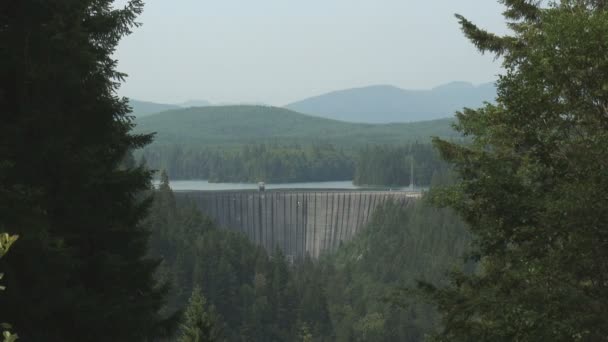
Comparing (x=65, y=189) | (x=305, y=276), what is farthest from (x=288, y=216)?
(x=65, y=189)

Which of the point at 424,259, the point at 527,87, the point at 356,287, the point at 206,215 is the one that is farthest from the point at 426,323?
the point at 527,87

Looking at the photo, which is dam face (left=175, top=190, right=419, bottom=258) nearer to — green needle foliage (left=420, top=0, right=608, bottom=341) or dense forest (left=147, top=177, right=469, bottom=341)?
dense forest (left=147, top=177, right=469, bottom=341)

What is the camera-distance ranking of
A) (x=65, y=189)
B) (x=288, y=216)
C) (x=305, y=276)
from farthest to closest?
(x=288, y=216), (x=305, y=276), (x=65, y=189)

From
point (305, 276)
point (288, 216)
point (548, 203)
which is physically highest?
point (548, 203)

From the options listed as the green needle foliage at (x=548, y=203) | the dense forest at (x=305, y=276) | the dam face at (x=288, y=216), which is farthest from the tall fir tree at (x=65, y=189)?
the dam face at (x=288, y=216)

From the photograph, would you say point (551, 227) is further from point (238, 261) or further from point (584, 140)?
point (238, 261)

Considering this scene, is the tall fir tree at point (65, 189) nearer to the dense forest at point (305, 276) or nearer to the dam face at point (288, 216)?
the dense forest at point (305, 276)

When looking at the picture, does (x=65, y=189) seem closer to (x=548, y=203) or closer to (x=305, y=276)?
(x=548, y=203)
